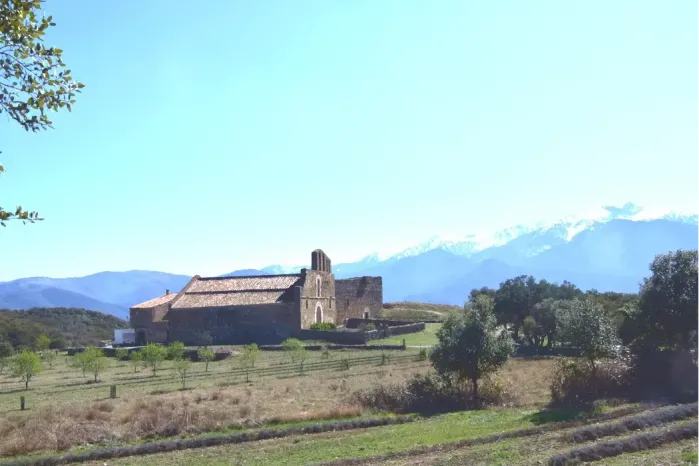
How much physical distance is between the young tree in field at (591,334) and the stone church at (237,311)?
137 ft

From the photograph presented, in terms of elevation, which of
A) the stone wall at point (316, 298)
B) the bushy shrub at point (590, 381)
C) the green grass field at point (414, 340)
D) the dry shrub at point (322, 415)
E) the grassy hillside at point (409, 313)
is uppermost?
the stone wall at point (316, 298)

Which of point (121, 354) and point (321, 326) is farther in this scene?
point (321, 326)

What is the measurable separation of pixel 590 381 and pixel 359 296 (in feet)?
197

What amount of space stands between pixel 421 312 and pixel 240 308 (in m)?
34.1

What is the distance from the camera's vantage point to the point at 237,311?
68.6 meters

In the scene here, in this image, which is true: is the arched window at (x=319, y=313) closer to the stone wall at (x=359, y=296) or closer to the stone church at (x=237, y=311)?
the stone church at (x=237, y=311)

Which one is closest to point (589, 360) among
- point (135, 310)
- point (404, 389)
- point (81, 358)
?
point (404, 389)

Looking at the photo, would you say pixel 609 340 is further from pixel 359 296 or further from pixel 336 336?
pixel 359 296

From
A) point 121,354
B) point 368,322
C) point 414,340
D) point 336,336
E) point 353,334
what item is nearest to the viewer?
point 121,354

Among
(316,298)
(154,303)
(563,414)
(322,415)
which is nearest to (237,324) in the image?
(316,298)

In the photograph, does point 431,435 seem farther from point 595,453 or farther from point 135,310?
point 135,310

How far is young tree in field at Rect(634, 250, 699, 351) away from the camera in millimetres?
30594

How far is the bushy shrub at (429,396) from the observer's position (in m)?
29.0

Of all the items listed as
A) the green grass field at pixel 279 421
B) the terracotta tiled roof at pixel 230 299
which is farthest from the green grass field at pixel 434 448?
the terracotta tiled roof at pixel 230 299
